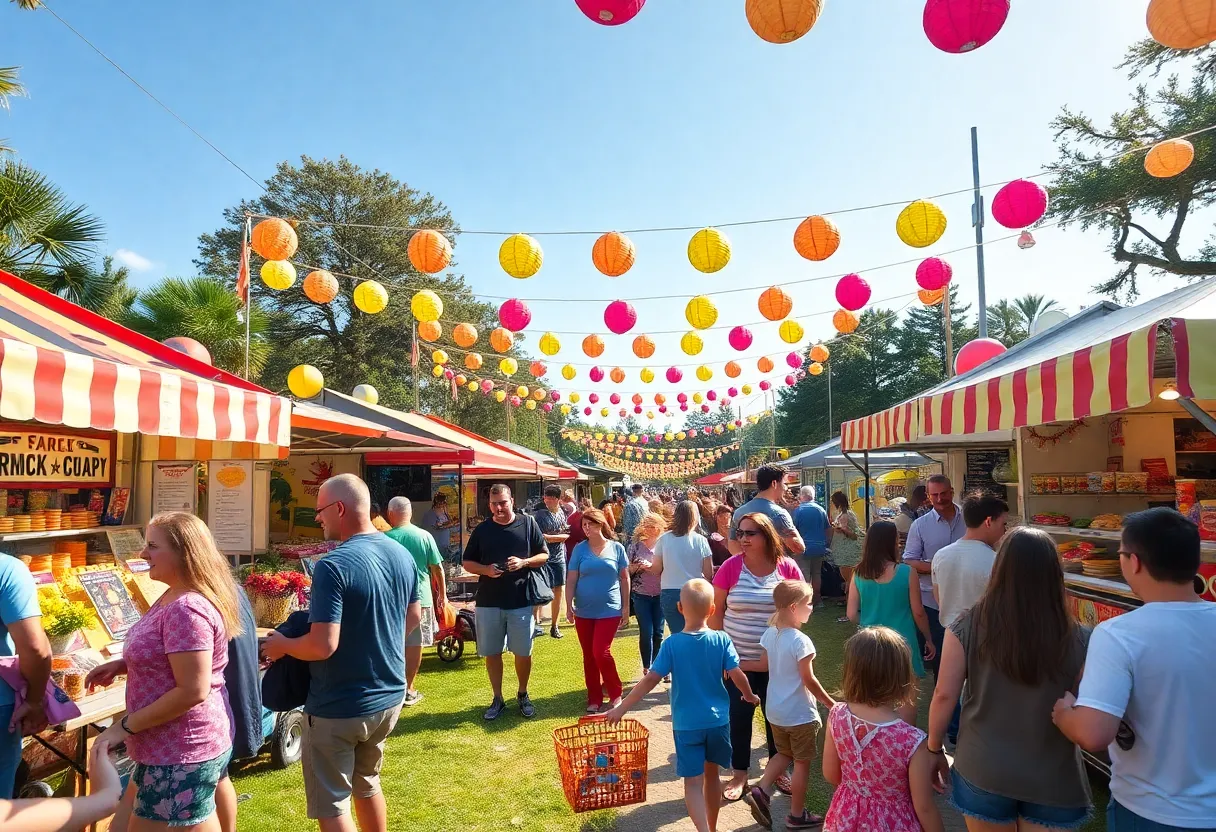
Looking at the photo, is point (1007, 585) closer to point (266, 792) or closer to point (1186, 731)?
point (1186, 731)

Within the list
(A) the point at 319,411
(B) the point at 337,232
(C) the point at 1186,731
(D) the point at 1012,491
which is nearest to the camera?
(C) the point at 1186,731

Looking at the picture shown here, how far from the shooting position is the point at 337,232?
32312 millimetres

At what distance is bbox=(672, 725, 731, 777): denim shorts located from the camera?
3572mm

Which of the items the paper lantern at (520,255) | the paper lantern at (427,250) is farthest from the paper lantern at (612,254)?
the paper lantern at (427,250)

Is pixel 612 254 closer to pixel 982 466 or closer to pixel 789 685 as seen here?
pixel 789 685

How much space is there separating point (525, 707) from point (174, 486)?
365 cm

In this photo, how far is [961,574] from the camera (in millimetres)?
4289

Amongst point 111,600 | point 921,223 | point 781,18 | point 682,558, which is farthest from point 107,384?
point 921,223

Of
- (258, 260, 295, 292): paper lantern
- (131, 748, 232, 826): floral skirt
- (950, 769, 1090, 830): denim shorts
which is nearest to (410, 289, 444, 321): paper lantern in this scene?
(258, 260, 295, 292): paper lantern

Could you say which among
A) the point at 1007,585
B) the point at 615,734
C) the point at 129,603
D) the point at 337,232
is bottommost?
the point at 615,734

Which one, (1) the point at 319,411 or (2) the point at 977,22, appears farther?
(1) the point at 319,411

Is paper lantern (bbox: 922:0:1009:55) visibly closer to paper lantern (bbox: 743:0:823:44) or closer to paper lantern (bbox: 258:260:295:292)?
paper lantern (bbox: 743:0:823:44)

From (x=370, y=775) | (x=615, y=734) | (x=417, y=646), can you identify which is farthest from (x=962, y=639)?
(x=417, y=646)

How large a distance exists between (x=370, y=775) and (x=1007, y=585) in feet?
9.12
